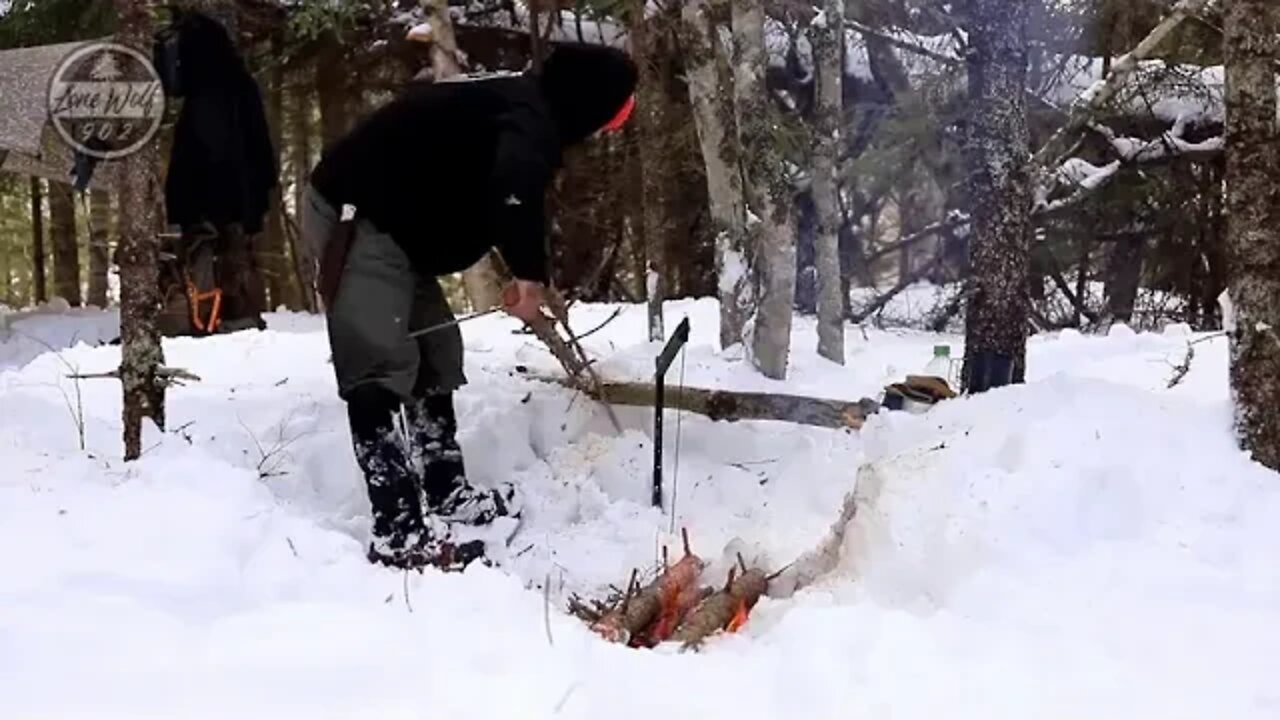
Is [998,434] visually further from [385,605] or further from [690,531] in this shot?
[385,605]

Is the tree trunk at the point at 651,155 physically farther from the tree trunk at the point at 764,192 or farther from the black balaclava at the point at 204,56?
the black balaclava at the point at 204,56

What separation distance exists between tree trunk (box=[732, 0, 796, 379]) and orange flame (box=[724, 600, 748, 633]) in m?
2.41

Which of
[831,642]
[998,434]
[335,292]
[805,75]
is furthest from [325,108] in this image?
[831,642]

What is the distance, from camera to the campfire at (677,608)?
310 cm

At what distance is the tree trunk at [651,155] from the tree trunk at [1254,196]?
339 centimetres

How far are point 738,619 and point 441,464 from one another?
57.3 inches

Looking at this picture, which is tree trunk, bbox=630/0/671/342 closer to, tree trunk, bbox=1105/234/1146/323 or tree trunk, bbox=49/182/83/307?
tree trunk, bbox=1105/234/1146/323

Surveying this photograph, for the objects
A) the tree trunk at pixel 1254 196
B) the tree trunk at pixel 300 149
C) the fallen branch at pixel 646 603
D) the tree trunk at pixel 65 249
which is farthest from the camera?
the tree trunk at pixel 65 249

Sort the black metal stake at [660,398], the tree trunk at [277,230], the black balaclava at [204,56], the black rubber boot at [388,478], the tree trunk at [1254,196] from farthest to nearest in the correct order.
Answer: the tree trunk at [277,230] < the black balaclava at [204,56] < the black metal stake at [660,398] < the black rubber boot at [388,478] < the tree trunk at [1254,196]

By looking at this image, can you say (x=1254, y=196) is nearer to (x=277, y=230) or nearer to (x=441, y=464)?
(x=441, y=464)

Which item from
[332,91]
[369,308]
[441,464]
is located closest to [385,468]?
[441,464]

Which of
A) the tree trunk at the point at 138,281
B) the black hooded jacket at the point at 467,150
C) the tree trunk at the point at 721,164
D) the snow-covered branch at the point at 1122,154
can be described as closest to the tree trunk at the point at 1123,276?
the snow-covered branch at the point at 1122,154

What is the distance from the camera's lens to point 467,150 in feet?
12.5

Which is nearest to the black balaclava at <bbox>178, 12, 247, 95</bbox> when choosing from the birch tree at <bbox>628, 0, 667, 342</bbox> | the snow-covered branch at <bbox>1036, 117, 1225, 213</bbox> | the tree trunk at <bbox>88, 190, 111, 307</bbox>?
the birch tree at <bbox>628, 0, 667, 342</bbox>
